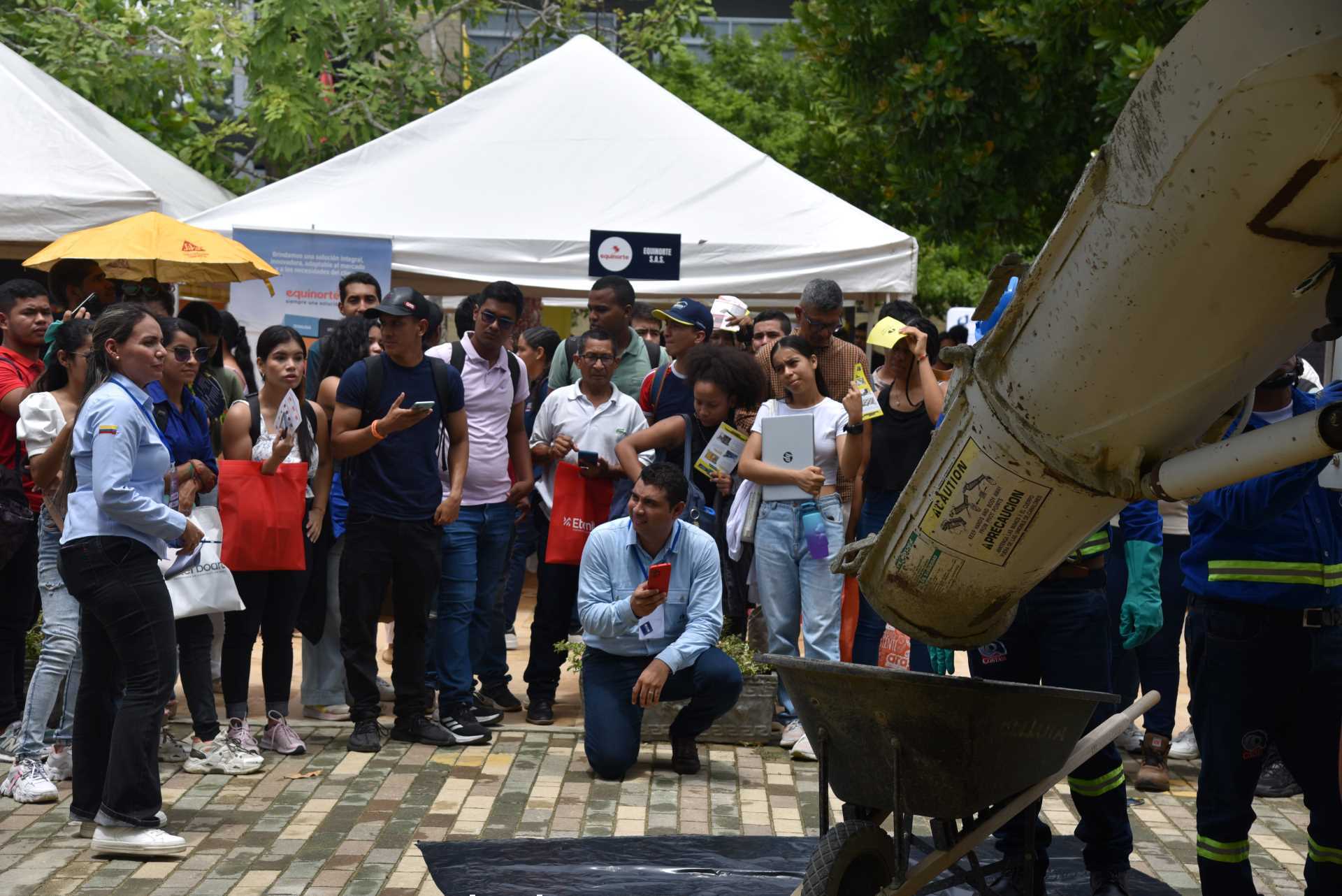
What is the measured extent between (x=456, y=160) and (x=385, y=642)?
3.56 m

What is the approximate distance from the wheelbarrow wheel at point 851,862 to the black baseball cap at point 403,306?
3.71 m

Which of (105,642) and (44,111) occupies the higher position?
(44,111)

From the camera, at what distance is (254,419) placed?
7.34 metres

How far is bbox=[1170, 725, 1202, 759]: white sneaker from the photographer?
786 centimetres

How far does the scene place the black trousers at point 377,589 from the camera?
7.41 m

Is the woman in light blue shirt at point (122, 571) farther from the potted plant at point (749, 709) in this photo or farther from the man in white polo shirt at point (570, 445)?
the man in white polo shirt at point (570, 445)

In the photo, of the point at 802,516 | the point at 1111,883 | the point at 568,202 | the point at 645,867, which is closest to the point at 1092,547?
the point at 1111,883

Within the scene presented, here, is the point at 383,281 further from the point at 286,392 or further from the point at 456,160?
the point at 286,392

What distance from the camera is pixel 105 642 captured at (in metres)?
5.63

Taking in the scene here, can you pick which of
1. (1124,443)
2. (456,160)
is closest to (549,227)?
(456,160)

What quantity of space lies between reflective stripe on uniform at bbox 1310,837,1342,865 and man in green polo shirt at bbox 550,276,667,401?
15.6ft

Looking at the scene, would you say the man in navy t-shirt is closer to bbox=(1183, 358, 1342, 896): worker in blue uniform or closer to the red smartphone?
the red smartphone

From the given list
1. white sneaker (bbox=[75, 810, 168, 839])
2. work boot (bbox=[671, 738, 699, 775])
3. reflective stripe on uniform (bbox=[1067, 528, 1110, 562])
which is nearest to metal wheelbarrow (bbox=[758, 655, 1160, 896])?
reflective stripe on uniform (bbox=[1067, 528, 1110, 562])

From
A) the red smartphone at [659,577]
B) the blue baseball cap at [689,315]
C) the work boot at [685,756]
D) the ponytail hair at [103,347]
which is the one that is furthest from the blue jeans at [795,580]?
the ponytail hair at [103,347]
